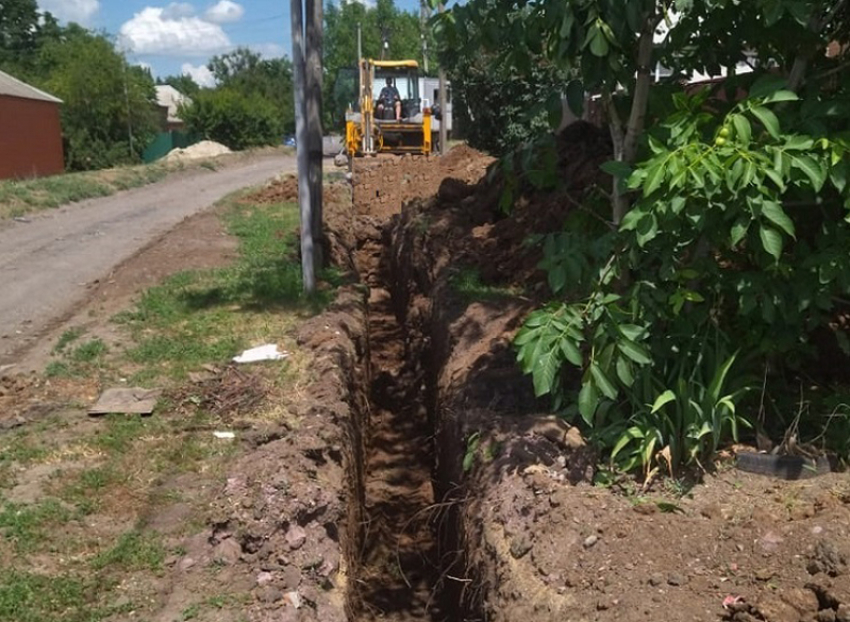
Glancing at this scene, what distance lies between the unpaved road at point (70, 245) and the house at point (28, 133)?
7.14 metres

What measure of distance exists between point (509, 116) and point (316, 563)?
16.3m

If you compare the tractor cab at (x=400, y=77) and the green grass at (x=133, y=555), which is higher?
the tractor cab at (x=400, y=77)

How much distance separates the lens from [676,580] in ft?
12.5

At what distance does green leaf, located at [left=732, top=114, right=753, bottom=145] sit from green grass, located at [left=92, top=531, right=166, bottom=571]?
3546 millimetres

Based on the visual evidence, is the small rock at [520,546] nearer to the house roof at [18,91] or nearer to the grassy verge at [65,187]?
the grassy verge at [65,187]

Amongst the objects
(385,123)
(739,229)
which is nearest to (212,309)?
(739,229)

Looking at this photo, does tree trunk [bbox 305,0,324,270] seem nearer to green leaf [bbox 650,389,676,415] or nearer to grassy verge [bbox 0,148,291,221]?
green leaf [bbox 650,389,676,415]

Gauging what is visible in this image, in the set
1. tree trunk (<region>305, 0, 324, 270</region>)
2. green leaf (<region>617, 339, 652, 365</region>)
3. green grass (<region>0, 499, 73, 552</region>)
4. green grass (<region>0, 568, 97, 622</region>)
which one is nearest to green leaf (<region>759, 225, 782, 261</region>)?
green leaf (<region>617, 339, 652, 365</region>)

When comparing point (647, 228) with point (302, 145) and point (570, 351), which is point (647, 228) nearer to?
point (570, 351)

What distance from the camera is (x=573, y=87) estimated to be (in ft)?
16.2

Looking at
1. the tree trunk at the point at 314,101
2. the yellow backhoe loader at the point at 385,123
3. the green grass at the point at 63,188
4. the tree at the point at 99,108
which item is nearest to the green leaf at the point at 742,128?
the tree trunk at the point at 314,101

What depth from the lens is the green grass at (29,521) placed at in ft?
15.2

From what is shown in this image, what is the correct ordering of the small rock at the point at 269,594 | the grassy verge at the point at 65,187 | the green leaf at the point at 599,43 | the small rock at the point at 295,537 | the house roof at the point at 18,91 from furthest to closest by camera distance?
the house roof at the point at 18,91 < the grassy verge at the point at 65,187 < the small rock at the point at 295,537 < the green leaf at the point at 599,43 < the small rock at the point at 269,594

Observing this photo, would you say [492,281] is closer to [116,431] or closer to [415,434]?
[415,434]
